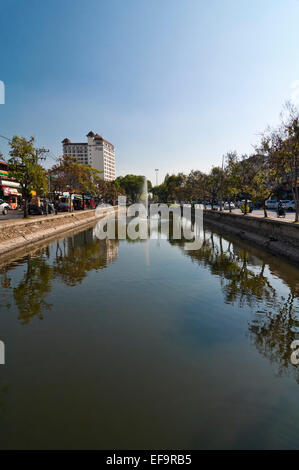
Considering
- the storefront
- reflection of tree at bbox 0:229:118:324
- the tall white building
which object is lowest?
reflection of tree at bbox 0:229:118:324

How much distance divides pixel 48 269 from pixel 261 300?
37.5 feet

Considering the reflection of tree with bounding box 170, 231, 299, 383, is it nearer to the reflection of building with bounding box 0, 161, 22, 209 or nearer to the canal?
the canal

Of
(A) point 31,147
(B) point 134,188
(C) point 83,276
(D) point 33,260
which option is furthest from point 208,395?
(B) point 134,188

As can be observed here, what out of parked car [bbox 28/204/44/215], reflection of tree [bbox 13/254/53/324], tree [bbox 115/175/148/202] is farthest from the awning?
tree [bbox 115/175/148/202]

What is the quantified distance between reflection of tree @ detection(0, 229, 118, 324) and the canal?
12cm

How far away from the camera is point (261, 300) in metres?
10.5

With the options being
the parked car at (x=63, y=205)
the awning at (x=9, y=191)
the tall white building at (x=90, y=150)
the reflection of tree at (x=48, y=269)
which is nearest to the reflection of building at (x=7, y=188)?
the awning at (x=9, y=191)

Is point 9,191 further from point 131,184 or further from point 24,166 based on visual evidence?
point 131,184

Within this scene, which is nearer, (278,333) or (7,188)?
(278,333)

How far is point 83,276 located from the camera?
1378cm

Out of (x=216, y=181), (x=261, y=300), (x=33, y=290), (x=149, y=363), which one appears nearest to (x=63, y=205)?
(x=216, y=181)

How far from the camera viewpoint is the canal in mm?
4395

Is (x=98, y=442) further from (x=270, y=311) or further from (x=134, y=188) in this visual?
(x=134, y=188)

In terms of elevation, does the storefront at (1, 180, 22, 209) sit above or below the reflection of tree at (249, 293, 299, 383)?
above
